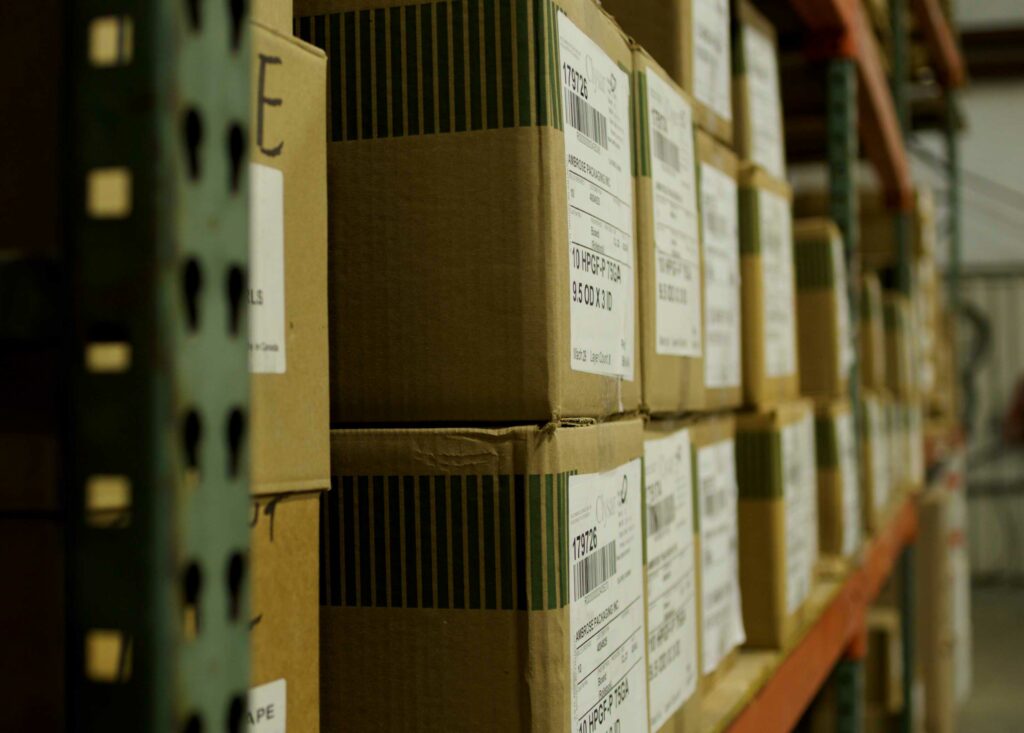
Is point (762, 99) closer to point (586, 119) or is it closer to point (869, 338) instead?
point (586, 119)

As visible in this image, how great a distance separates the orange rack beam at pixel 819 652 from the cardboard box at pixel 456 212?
584 mm

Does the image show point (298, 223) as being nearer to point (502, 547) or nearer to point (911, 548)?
point (502, 547)

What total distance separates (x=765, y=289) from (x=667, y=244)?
1.54 ft

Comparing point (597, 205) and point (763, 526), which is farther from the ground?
point (597, 205)

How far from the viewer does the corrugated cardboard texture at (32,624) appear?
40cm

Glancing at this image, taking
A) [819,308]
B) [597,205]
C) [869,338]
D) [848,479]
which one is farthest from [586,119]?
[869,338]

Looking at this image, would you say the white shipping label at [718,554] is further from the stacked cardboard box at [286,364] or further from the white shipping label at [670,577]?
the stacked cardboard box at [286,364]

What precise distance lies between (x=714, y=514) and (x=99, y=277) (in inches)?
37.5

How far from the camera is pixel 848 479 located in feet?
6.46

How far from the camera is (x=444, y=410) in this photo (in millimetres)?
723

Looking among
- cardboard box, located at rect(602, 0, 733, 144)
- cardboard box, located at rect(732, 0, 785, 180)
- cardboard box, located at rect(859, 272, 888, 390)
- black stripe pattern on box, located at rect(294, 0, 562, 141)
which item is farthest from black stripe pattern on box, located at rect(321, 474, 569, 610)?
cardboard box, located at rect(859, 272, 888, 390)

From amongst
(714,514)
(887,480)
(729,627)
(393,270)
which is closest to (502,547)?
(393,270)

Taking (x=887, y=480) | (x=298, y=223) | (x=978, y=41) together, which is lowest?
(x=887, y=480)

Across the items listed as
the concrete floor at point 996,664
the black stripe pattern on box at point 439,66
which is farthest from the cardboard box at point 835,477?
the concrete floor at point 996,664
